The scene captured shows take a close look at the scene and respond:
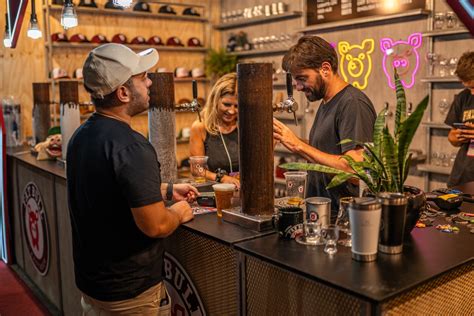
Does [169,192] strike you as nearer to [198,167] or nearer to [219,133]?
[198,167]

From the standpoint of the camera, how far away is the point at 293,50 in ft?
8.35

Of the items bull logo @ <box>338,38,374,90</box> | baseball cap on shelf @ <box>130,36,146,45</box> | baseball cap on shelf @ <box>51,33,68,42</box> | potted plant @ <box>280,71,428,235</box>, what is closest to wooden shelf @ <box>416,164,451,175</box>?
bull logo @ <box>338,38,374,90</box>

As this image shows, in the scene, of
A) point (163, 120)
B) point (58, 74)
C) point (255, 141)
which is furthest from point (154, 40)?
point (255, 141)

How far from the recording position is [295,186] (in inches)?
85.2

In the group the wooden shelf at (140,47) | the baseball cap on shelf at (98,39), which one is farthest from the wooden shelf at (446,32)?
the baseball cap on shelf at (98,39)

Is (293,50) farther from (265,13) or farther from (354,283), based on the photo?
(265,13)

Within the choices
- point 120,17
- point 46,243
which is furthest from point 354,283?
point 120,17

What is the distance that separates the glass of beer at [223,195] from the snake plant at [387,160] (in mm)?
454

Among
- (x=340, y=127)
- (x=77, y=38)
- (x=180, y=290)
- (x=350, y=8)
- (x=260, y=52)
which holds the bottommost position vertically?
(x=180, y=290)

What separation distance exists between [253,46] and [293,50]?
387 cm

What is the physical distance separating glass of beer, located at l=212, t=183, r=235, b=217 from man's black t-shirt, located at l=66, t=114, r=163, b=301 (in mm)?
391

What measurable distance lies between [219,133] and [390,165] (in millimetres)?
1608

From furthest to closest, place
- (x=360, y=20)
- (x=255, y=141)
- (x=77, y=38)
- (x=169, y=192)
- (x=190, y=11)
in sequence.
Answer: (x=190, y=11)
(x=77, y=38)
(x=360, y=20)
(x=169, y=192)
(x=255, y=141)

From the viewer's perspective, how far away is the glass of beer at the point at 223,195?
7.11ft
